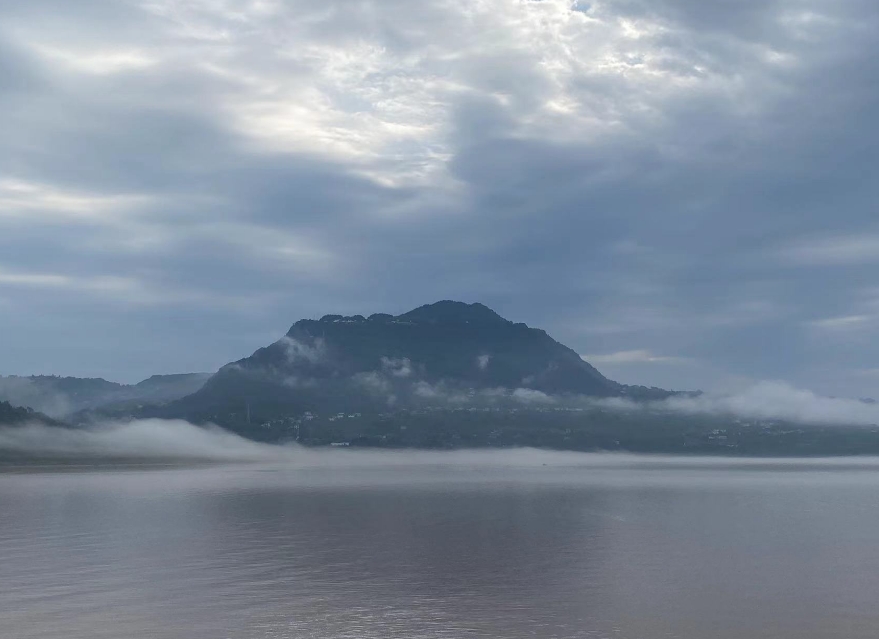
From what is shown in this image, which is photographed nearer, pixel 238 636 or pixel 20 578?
pixel 238 636

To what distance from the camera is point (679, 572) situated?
58.8 meters

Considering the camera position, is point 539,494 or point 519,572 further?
point 539,494

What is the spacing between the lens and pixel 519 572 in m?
58.1

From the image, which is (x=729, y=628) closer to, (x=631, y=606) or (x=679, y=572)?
(x=631, y=606)

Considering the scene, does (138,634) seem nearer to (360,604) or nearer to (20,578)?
(360,604)

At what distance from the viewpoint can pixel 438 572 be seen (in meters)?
58.2

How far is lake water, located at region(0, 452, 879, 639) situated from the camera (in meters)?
42.2

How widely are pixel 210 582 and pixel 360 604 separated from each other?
12026 millimetres

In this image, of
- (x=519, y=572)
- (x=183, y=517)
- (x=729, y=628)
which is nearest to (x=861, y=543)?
(x=519, y=572)

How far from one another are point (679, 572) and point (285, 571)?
26.3 m

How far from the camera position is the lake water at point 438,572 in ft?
139

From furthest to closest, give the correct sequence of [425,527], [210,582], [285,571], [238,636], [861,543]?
[425,527]
[861,543]
[285,571]
[210,582]
[238,636]

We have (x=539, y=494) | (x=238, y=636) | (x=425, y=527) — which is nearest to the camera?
(x=238, y=636)

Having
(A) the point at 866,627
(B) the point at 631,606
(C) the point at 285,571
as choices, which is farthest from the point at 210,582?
(A) the point at 866,627
